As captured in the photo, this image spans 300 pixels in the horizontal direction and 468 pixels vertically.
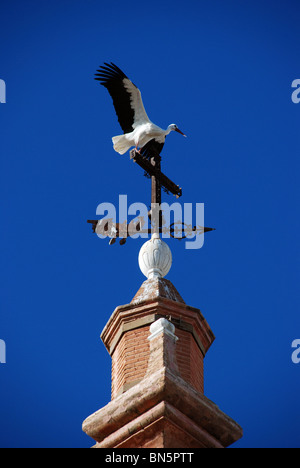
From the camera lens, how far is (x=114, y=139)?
48.8 ft

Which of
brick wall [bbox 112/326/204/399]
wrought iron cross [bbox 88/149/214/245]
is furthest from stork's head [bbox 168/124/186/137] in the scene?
brick wall [bbox 112/326/204/399]

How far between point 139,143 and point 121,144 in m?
0.35

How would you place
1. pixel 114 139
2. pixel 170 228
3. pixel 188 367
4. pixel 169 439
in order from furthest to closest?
pixel 114 139 < pixel 170 228 < pixel 188 367 < pixel 169 439

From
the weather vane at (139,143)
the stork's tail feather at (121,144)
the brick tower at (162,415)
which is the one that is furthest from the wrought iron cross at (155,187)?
the brick tower at (162,415)

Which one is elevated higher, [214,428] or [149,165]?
[149,165]

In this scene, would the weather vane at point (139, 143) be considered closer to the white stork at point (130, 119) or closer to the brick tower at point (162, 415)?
the white stork at point (130, 119)

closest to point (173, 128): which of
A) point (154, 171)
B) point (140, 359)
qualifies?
point (154, 171)

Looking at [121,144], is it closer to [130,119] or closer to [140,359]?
[130,119]

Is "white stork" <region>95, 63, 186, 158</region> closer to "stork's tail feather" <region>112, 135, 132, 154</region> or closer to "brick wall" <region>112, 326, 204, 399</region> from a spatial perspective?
"stork's tail feather" <region>112, 135, 132, 154</region>

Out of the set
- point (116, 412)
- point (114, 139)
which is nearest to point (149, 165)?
point (114, 139)

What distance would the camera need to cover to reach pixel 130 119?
15.1 meters

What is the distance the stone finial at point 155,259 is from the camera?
460 inches
